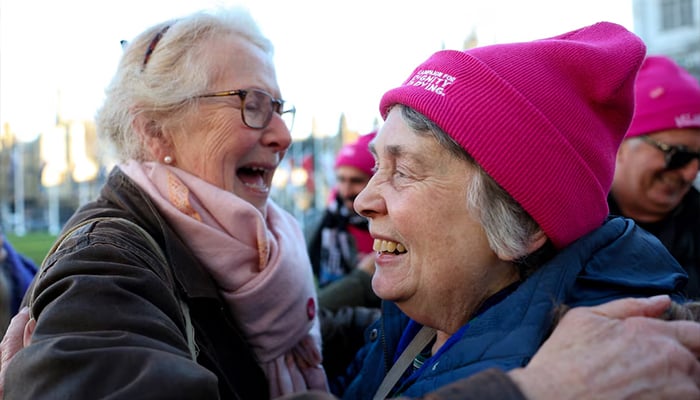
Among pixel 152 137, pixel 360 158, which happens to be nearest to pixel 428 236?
pixel 152 137

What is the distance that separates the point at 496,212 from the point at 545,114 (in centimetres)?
31

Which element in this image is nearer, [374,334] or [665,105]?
[374,334]

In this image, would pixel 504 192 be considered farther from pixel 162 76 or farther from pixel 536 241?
pixel 162 76

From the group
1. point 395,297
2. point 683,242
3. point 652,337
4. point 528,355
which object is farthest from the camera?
point 683,242

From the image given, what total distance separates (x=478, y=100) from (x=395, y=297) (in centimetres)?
64

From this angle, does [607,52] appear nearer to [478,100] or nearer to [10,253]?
[478,100]

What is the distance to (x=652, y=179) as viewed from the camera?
3.60 meters

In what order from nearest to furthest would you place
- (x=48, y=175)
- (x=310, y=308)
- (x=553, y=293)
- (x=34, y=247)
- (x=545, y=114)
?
(x=553, y=293), (x=545, y=114), (x=310, y=308), (x=34, y=247), (x=48, y=175)

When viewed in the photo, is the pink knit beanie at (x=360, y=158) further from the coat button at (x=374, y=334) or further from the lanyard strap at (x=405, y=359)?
the lanyard strap at (x=405, y=359)

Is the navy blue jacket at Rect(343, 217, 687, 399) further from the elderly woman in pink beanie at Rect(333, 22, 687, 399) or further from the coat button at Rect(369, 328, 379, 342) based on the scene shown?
the coat button at Rect(369, 328, 379, 342)

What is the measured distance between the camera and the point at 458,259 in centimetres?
178

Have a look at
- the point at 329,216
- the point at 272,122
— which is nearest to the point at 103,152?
the point at 272,122

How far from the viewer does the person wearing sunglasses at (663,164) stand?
356 centimetres

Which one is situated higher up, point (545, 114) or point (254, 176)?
point (545, 114)
